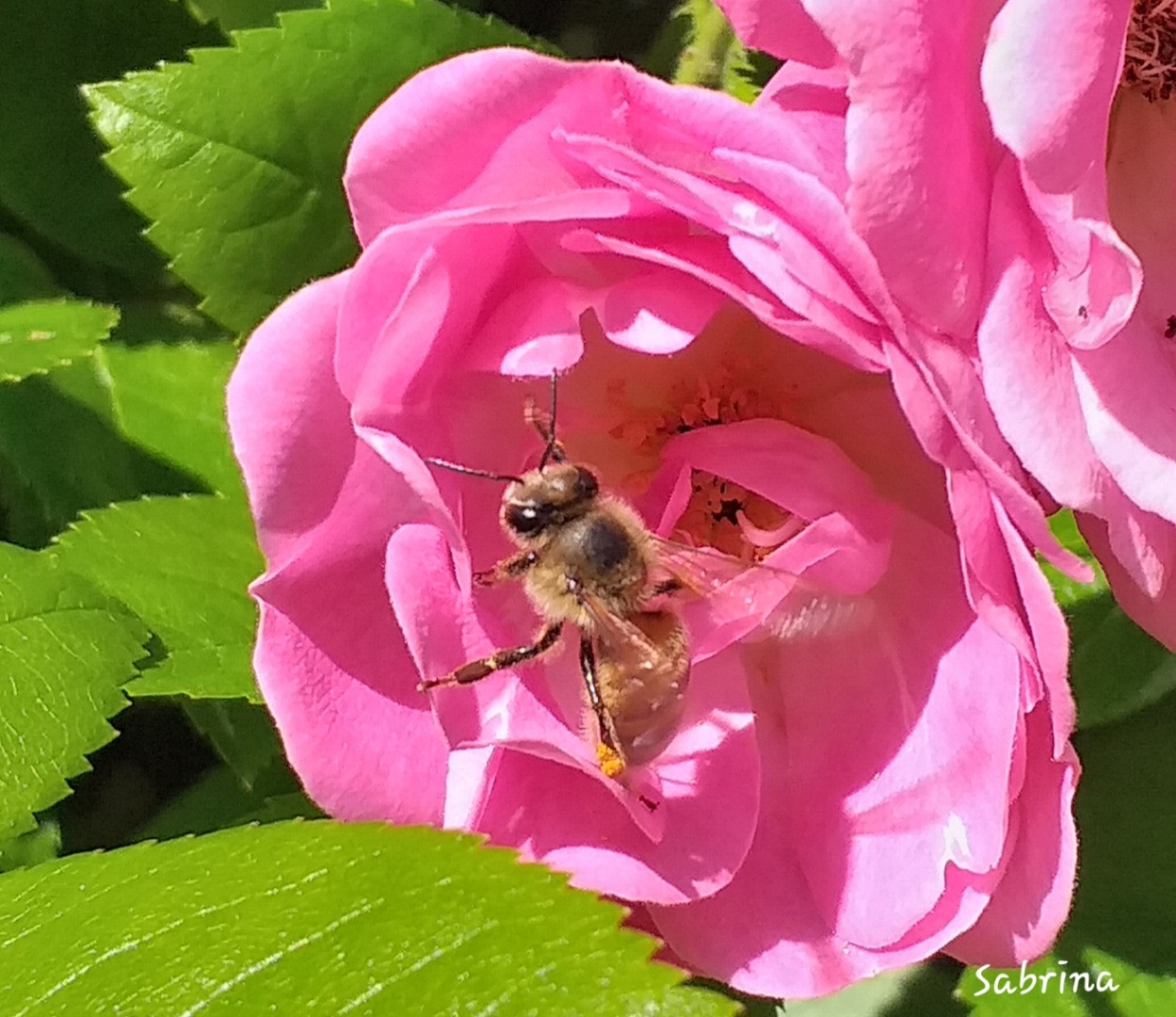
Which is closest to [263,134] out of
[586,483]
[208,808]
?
[586,483]

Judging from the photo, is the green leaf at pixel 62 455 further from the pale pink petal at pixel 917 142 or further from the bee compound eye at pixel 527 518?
the pale pink petal at pixel 917 142

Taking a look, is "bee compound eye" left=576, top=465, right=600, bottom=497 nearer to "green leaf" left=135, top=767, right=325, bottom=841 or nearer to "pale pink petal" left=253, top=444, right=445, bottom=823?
"pale pink petal" left=253, top=444, right=445, bottom=823

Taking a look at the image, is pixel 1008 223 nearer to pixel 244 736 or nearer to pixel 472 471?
pixel 472 471

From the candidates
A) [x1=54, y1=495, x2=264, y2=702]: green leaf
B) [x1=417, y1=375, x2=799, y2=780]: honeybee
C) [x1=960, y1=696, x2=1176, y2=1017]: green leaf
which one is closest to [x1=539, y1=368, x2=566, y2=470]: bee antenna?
[x1=417, y1=375, x2=799, y2=780]: honeybee

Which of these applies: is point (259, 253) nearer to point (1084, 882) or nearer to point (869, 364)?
point (869, 364)

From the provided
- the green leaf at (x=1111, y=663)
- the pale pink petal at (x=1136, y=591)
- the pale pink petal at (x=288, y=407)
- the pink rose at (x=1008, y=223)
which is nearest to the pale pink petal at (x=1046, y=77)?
the pink rose at (x=1008, y=223)

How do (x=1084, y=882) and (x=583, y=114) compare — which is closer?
(x=583, y=114)

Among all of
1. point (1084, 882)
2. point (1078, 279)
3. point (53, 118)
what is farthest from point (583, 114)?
point (53, 118)
